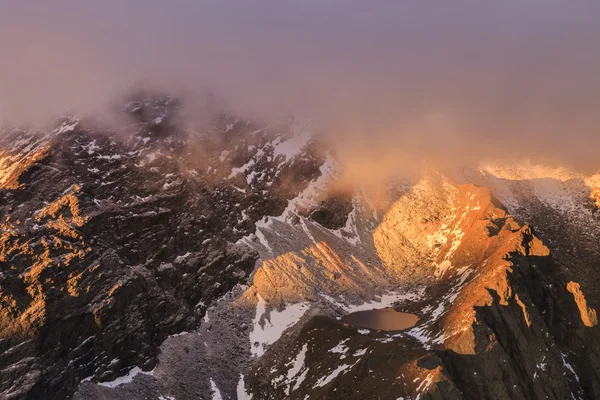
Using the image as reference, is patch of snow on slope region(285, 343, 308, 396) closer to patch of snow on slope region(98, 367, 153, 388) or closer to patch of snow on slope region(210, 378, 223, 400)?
patch of snow on slope region(210, 378, 223, 400)

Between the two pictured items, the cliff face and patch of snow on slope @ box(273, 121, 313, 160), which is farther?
patch of snow on slope @ box(273, 121, 313, 160)

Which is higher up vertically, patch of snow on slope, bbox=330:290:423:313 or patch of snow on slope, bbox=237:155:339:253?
patch of snow on slope, bbox=237:155:339:253

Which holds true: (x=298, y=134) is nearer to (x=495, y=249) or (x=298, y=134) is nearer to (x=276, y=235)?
(x=276, y=235)

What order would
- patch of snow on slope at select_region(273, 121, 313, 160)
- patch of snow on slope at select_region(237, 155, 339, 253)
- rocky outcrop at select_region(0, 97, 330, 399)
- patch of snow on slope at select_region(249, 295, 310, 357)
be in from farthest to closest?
1. patch of snow on slope at select_region(273, 121, 313, 160)
2. patch of snow on slope at select_region(237, 155, 339, 253)
3. patch of snow on slope at select_region(249, 295, 310, 357)
4. rocky outcrop at select_region(0, 97, 330, 399)

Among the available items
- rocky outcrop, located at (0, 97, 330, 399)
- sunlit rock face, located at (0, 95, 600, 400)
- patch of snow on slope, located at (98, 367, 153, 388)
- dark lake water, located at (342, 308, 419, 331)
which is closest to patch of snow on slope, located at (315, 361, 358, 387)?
sunlit rock face, located at (0, 95, 600, 400)

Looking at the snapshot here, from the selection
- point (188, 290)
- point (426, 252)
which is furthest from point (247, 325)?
point (426, 252)

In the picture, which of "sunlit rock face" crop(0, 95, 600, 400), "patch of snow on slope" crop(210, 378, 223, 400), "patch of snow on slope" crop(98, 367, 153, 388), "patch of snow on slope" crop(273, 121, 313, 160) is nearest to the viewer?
"sunlit rock face" crop(0, 95, 600, 400)
